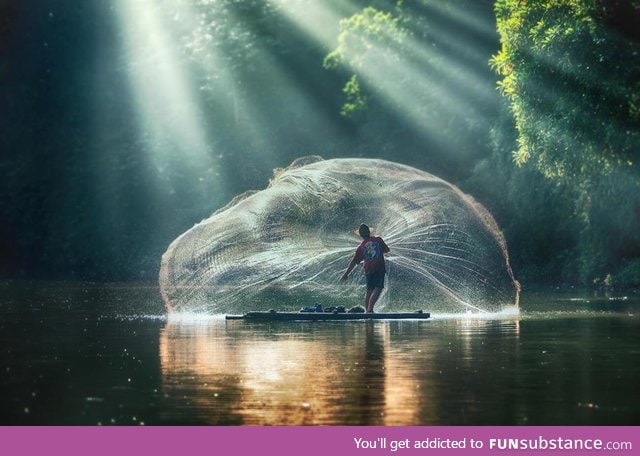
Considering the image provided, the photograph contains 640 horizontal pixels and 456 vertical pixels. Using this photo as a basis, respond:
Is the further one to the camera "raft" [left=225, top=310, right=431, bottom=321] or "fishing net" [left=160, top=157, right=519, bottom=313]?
"fishing net" [left=160, top=157, right=519, bottom=313]

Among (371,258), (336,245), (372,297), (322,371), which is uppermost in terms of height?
(336,245)

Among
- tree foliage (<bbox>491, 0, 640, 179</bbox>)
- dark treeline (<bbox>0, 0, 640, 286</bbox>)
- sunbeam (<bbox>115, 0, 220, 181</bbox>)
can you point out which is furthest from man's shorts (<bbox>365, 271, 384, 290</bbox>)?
sunbeam (<bbox>115, 0, 220, 181</bbox>)

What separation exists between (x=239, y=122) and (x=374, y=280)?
40095 mm

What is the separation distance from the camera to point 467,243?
31.4m

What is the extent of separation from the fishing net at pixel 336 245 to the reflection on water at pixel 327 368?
87.4 inches

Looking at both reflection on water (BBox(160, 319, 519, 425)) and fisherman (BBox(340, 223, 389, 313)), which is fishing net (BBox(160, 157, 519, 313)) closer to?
fisherman (BBox(340, 223, 389, 313))

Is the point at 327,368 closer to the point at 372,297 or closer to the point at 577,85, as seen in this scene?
the point at 372,297

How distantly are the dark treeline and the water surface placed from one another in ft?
50.8

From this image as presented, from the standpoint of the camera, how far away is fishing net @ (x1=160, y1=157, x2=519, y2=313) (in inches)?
1211

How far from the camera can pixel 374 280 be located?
29.0m

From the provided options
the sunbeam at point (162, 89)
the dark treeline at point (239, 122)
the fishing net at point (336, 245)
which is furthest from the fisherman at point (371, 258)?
the sunbeam at point (162, 89)

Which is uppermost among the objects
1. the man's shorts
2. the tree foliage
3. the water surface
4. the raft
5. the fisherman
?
the tree foliage

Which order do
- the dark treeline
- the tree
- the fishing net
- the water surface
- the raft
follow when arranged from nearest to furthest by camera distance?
the water surface → the raft → the fishing net → the tree → the dark treeline

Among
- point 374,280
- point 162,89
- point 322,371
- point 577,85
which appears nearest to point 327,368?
point 322,371
